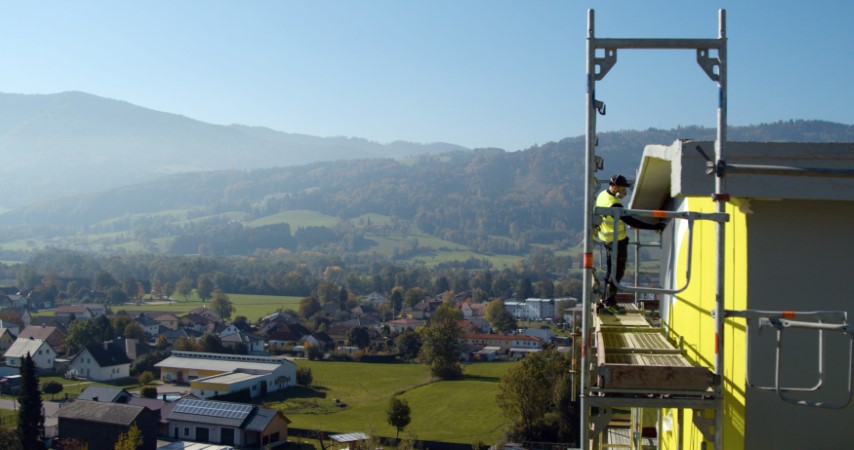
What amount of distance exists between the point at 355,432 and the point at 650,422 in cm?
2505

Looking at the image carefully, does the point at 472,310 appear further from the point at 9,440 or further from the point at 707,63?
the point at 707,63

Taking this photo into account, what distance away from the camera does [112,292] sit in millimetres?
90062

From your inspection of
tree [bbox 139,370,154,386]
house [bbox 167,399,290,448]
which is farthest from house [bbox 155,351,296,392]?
house [bbox 167,399,290,448]

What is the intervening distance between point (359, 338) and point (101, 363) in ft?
57.4

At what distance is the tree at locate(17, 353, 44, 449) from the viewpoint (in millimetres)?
28547

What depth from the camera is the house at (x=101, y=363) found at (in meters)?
47.1

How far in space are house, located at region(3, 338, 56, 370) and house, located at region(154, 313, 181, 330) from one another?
17.1 metres

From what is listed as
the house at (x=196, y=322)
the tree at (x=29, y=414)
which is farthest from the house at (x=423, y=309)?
the tree at (x=29, y=414)

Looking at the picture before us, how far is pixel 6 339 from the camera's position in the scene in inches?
2287

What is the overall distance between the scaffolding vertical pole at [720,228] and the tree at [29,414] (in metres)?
29.9

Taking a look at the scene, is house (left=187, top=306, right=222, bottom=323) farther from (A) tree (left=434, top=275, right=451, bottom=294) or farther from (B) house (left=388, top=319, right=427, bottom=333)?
(A) tree (left=434, top=275, right=451, bottom=294)

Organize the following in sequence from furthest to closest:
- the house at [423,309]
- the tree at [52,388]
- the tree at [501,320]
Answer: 1. the house at [423,309]
2. the tree at [501,320]
3. the tree at [52,388]

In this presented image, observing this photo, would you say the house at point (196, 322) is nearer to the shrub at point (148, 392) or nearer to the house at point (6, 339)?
the house at point (6, 339)

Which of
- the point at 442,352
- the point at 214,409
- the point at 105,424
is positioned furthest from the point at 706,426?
the point at 442,352
